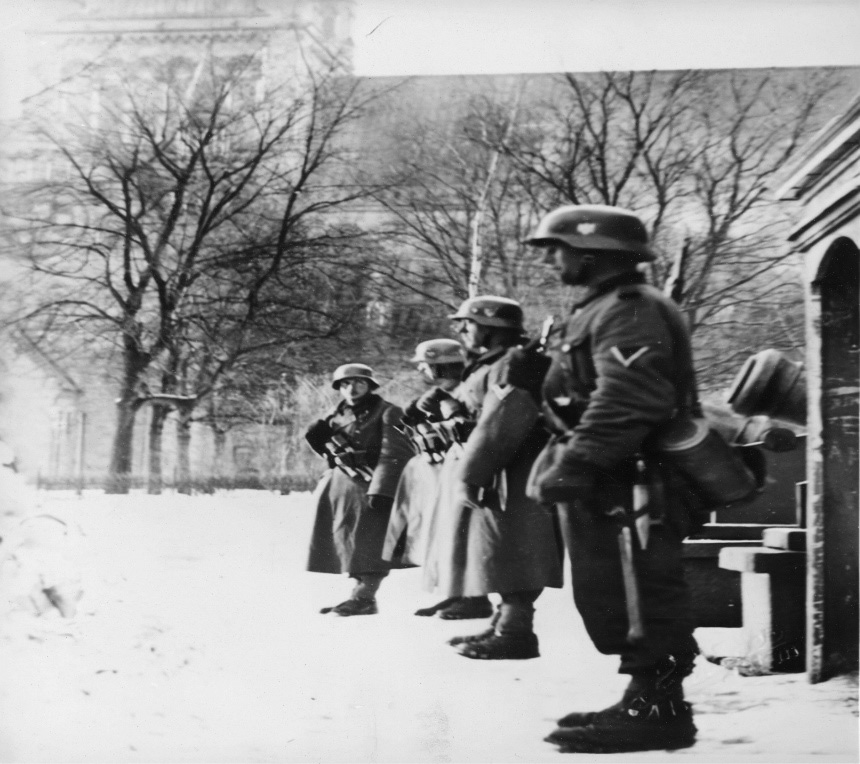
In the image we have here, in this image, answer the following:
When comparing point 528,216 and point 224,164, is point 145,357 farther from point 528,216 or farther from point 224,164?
point 528,216

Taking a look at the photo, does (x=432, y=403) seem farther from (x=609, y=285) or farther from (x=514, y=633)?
(x=514, y=633)

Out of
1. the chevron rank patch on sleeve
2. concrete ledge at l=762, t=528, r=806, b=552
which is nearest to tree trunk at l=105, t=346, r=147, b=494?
the chevron rank patch on sleeve

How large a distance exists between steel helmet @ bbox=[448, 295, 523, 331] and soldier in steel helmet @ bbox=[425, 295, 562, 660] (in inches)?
0.6

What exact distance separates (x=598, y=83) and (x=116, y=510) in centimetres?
293

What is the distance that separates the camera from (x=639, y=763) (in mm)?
4281

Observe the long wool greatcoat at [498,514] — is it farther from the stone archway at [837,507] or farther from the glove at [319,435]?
the stone archway at [837,507]

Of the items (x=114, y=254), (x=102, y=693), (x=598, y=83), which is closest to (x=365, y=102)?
(x=598, y=83)

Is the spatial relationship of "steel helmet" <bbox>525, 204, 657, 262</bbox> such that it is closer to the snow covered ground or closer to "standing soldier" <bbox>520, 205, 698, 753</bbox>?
"standing soldier" <bbox>520, 205, 698, 753</bbox>

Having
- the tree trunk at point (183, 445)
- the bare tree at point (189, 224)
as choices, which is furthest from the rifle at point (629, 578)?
the tree trunk at point (183, 445)

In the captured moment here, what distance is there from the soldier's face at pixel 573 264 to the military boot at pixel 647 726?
1726 millimetres

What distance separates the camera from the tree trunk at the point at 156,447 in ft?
16.1

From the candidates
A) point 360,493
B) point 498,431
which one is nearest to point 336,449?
point 360,493

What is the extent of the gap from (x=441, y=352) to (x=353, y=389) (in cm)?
44

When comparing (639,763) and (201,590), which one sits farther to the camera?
(201,590)
